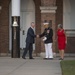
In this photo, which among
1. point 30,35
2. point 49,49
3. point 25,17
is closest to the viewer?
point 49,49

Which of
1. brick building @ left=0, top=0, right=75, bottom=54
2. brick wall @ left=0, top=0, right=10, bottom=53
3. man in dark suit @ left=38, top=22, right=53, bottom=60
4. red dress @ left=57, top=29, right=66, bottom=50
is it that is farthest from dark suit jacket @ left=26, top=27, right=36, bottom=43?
brick wall @ left=0, top=0, right=10, bottom=53

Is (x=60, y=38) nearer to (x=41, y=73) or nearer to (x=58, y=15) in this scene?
(x=58, y=15)

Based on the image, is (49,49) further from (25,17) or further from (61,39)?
(25,17)

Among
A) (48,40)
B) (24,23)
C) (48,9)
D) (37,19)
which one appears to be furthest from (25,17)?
(48,40)

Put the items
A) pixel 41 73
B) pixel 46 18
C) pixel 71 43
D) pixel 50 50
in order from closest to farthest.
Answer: pixel 41 73 < pixel 50 50 < pixel 46 18 < pixel 71 43

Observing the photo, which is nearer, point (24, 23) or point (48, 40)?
point (48, 40)

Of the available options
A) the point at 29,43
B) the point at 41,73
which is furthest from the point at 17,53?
the point at 41,73

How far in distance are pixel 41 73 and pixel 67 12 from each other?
10368 mm

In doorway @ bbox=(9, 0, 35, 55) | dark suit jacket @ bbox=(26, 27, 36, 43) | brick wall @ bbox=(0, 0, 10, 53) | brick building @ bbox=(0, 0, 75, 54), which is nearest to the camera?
dark suit jacket @ bbox=(26, 27, 36, 43)

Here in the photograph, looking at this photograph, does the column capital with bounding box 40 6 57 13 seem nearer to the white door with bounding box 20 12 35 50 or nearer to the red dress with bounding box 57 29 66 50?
the red dress with bounding box 57 29 66 50

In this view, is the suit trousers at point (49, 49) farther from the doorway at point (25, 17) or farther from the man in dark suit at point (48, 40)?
the doorway at point (25, 17)

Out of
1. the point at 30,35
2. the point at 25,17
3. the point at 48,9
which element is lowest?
the point at 30,35

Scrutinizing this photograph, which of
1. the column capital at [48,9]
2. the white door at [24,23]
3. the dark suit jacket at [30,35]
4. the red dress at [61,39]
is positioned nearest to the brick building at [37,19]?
the white door at [24,23]

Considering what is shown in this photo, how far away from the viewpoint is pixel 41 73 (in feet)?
45.3
